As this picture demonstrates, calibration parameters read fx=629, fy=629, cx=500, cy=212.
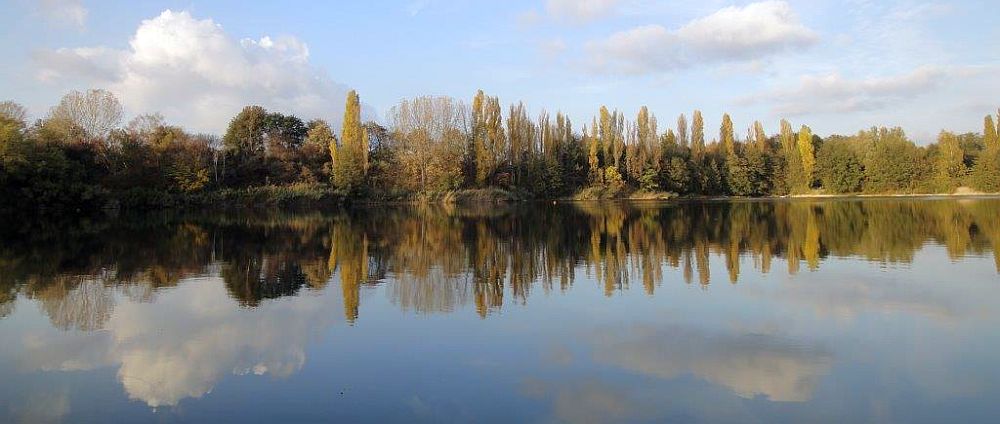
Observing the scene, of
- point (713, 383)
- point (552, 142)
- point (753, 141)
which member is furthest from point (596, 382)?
point (753, 141)

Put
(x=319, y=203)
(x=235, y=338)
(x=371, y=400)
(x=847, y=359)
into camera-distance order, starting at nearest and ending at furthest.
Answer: (x=371, y=400) → (x=847, y=359) → (x=235, y=338) → (x=319, y=203)

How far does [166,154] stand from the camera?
4134cm

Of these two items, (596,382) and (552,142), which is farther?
(552,142)

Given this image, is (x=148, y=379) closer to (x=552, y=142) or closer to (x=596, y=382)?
(x=596, y=382)

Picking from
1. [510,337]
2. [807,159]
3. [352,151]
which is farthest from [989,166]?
[510,337]

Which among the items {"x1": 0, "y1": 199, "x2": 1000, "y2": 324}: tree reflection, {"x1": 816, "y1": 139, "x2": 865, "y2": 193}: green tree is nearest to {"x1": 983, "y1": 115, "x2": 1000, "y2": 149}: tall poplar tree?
{"x1": 816, "y1": 139, "x2": 865, "y2": 193}: green tree

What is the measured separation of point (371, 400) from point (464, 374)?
0.87 metres

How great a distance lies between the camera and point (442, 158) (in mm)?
48438

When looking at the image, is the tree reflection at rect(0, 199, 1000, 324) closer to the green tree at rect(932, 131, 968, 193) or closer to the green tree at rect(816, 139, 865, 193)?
the green tree at rect(932, 131, 968, 193)

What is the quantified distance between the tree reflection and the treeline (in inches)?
737

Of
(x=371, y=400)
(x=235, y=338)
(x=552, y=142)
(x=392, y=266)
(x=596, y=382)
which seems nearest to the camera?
(x=371, y=400)

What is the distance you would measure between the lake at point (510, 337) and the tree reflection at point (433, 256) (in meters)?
0.11

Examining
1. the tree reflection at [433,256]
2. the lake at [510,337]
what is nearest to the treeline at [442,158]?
the tree reflection at [433,256]

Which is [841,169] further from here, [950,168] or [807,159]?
[950,168]
